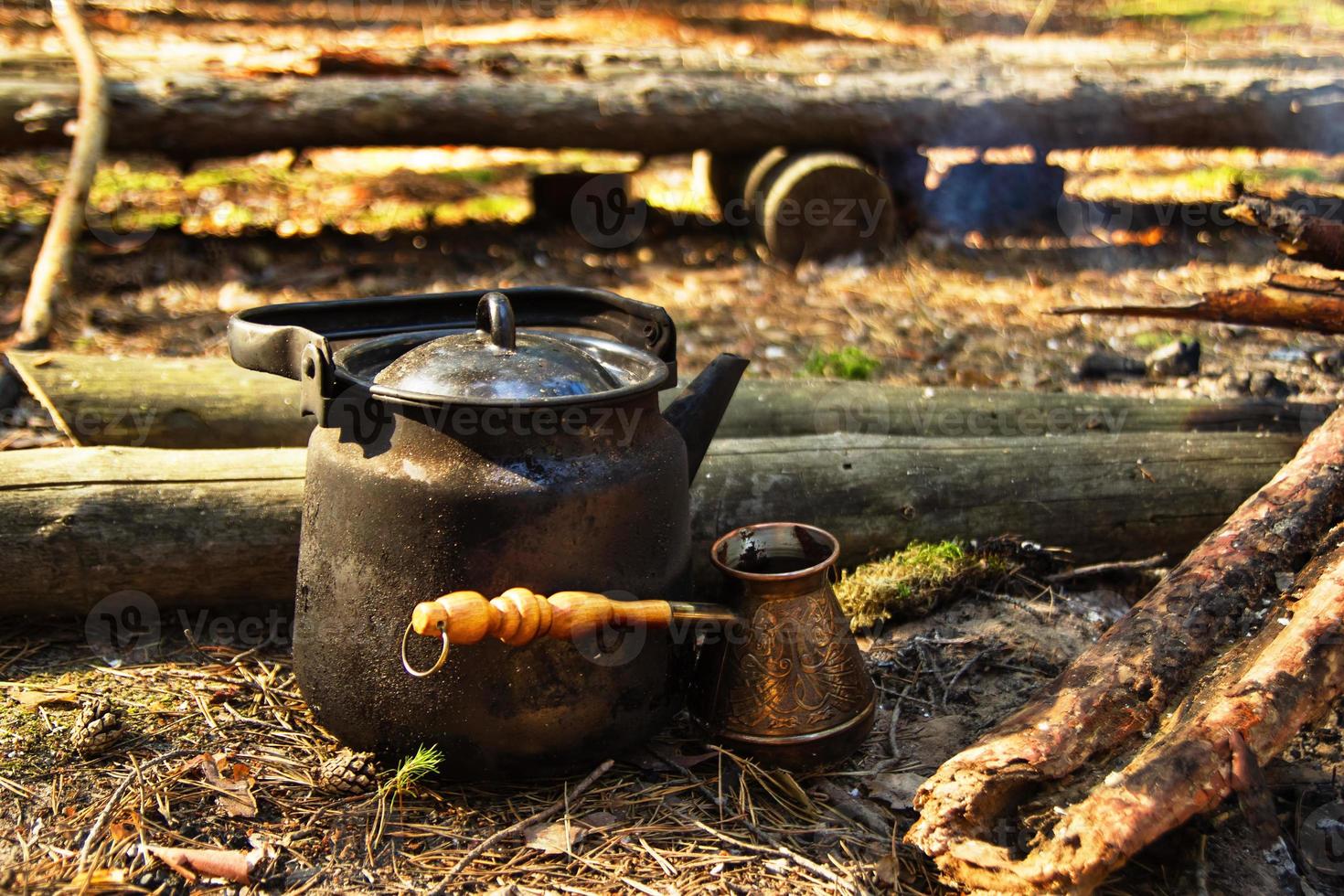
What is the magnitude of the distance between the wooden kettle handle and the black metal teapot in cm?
10

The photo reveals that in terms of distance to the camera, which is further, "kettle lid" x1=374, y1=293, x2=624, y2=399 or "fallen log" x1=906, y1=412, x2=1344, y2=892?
"kettle lid" x1=374, y1=293, x2=624, y2=399

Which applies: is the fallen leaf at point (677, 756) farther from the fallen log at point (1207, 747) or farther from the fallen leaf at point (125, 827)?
the fallen leaf at point (125, 827)

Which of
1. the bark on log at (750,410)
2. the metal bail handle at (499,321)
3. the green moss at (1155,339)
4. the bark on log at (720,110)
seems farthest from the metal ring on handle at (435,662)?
the bark on log at (720,110)

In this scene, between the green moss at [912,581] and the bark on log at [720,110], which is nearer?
the green moss at [912,581]

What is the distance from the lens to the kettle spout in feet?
8.79

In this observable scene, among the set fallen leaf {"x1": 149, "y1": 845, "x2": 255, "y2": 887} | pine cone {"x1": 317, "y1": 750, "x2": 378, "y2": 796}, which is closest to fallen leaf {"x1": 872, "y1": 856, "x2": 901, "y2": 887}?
pine cone {"x1": 317, "y1": 750, "x2": 378, "y2": 796}

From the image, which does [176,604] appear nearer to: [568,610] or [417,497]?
[417,497]

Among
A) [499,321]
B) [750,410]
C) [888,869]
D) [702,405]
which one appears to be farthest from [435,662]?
[750,410]

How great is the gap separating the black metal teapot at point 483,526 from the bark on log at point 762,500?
27.0 inches

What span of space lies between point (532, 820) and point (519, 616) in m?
0.51

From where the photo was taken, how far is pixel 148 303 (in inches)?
226

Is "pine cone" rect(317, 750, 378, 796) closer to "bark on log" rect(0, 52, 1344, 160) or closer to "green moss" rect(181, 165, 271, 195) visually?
"bark on log" rect(0, 52, 1344, 160)

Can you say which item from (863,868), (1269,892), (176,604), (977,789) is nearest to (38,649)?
(176,604)

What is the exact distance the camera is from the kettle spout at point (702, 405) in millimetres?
2680
